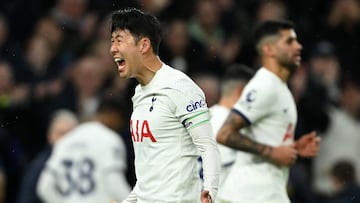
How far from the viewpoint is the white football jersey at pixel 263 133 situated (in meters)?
8.72

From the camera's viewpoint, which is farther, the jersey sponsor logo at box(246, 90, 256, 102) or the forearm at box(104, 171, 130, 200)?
the forearm at box(104, 171, 130, 200)

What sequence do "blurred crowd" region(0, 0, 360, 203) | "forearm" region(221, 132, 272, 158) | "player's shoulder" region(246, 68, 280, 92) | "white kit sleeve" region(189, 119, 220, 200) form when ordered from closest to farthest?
1. "white kit sleeve" region(189, 119, 220, 200)
2. "forearm" region(221, 132, 272, 158)
3. "player's shoulder" region(246, 68, 280, 92)
4. "blurred crowd" region(0, 0, 360, 203)

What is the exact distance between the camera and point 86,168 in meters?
11.1

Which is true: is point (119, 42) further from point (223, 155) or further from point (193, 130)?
point (223, 155)

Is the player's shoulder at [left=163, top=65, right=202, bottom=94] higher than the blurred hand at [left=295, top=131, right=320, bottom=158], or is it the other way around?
the player's shoulder at [left=163, top=65, right=202, bottom=94]

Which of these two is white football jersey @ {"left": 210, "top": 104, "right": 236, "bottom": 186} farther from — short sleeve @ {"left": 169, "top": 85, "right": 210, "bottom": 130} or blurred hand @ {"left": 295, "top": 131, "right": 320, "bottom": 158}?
short sleeve @ {"left": 169, "top": 85, "right": 210, "bottom": 130}

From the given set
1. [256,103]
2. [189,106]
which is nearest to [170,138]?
[189,106]

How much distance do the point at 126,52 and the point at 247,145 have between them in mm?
1660

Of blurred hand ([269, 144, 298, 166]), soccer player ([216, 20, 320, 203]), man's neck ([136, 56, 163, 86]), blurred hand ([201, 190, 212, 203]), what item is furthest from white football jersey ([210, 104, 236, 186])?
blurred hand ([201, 190, 212, 203])

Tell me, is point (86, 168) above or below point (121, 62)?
below

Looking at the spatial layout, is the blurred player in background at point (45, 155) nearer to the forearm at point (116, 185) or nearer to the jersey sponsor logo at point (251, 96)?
the forearm at point (116, 185)

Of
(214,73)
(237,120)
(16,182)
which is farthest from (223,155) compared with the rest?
(214,73)

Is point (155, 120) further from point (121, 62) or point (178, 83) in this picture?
point (121, 62)

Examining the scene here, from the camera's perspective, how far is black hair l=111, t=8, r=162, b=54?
24.1 ft
